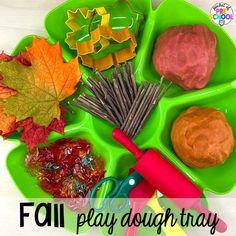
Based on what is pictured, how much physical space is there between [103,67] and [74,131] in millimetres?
142

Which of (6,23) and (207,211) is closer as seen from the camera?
(207,211)

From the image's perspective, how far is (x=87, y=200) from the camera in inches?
34.1

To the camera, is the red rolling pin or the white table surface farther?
the white table surface

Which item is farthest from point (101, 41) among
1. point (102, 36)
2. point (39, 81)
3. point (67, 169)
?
point (67, 169)

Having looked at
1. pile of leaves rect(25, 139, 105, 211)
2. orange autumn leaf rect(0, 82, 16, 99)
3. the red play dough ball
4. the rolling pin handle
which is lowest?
pile of leaves rect(25, 139, 105, 211)

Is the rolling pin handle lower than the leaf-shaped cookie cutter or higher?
lower

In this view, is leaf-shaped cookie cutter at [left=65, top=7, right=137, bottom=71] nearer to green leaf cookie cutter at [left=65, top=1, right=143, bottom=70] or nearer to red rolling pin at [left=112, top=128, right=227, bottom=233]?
green leaf cookie cutter at [left=65, top=1, right=143, bottom=70]

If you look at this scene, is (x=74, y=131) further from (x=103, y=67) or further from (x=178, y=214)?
(x=178, y=214)

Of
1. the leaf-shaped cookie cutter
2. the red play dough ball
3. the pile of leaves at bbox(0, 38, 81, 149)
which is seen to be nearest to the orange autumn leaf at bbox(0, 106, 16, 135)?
the pile of leaves at bbox(0, 38, 81, 149)

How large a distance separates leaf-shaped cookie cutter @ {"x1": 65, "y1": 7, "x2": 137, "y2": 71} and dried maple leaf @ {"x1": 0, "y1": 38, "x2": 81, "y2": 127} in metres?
0.04

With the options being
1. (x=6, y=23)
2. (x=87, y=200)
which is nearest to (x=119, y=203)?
(x=87, y=200)

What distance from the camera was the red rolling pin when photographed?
2.61ft

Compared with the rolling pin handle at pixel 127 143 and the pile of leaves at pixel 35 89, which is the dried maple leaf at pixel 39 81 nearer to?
the pile of leaves at pixel 35 89

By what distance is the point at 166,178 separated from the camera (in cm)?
80
